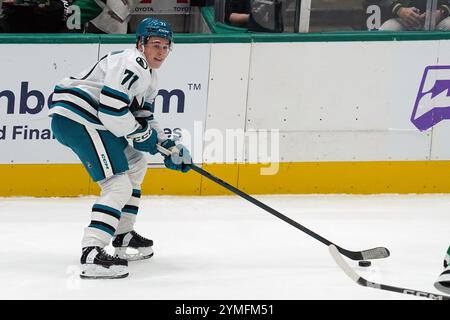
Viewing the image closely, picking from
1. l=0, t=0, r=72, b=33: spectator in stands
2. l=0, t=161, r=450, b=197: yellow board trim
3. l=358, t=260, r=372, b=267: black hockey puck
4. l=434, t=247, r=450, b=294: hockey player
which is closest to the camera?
l=434, t=247, r=450, b=294: hockey player

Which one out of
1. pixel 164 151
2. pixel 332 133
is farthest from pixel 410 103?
pixel 164 151

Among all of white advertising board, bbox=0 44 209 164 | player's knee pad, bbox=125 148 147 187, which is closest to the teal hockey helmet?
player's knee pad, bbox=125 148 147 187

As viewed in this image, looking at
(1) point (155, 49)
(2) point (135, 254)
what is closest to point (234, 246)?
(2) point (135, 254)

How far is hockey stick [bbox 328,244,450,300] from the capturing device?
5.61 meters

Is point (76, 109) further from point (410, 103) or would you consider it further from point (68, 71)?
point (410, 103)

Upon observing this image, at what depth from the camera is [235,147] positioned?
25.2 feet

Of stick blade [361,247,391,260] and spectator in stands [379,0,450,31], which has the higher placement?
spectator in stands [379,0,450,31]

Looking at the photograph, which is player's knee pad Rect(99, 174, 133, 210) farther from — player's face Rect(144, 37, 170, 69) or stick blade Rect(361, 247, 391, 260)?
stick blade Rect(361, 247, 391, 260)

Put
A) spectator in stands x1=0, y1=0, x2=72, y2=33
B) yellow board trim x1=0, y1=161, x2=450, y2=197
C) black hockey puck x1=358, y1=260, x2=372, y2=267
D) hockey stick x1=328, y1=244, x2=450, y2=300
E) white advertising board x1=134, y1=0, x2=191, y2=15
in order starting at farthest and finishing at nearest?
white advertising board x1=134, y1=0, x2=191, y2=15 → spectator in stands x1=0, y1=0, x2=72, y2=33 → yellow board trim x1=0, y1=161, x2=450, y2=197 → black hockey puck x1=358, y1=260, x2=372, y2=267 → hockey stick x1=328, y1=244, x2=450, y2=300

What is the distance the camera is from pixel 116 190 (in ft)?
19.9

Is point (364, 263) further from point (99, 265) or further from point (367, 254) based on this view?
point (99, 265)

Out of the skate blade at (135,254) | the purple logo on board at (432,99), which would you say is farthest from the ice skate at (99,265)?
the purple logo on board at (432,99)

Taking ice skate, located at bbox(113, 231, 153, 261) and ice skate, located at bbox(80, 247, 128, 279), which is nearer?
ice skate, located at bbox(80, 247, 128, 279)
